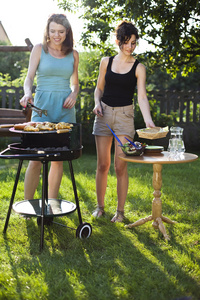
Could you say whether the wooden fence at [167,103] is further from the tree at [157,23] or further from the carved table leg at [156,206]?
the carved table leg at [156,206]

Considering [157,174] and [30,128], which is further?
[157,174]

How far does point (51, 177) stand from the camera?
403cm

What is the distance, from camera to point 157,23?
771 cm

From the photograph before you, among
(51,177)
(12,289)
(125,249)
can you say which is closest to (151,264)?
(125,249)

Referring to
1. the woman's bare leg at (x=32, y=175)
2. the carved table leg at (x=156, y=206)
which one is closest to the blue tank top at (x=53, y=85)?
the woman's bare leg at (x=32, y=175)

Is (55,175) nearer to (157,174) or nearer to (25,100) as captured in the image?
(25,100)

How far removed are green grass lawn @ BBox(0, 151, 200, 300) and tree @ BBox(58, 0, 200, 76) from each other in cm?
358

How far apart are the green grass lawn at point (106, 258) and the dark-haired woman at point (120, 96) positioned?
22.1 inches

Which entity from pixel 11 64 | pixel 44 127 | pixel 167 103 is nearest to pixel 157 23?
pixel 167 103

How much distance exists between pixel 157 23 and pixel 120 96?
434 centimetres

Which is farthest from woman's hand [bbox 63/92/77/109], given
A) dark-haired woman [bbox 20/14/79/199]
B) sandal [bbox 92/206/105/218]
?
sandal [bbox 92/206/105/218]

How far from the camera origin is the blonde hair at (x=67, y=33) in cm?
369

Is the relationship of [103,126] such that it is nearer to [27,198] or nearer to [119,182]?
[119,182]

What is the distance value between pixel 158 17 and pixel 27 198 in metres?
4.82
